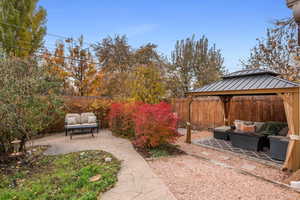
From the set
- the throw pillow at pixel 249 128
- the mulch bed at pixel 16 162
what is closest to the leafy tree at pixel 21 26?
the mulch bed at pixel 16 162

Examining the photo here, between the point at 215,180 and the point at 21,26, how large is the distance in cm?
1345

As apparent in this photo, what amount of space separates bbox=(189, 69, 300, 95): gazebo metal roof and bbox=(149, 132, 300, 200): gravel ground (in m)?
2.13

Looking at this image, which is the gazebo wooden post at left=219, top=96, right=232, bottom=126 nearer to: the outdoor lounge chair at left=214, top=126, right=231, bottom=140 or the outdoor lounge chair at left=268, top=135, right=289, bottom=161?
the outdoor lounge chair at left=214, top=126, right=231, bottom=140

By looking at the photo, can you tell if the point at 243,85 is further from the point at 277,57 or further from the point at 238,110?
the point at 277,57

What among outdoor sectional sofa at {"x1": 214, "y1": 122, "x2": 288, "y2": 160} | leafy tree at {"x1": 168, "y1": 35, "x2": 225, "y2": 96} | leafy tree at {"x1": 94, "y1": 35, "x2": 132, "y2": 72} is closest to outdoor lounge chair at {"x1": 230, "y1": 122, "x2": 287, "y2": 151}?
outdoor sectional sofa at {"x1": 214, "y1": 122, "x2": 288, "y2": 160}

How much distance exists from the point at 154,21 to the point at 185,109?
19.7ft

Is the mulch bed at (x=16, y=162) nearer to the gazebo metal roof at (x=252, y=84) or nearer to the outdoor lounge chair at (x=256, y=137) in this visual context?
the gazebo metal roof at (x=252, y=84)

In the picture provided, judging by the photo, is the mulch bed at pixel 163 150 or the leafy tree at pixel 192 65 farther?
the leafy tree at pixel 192 65

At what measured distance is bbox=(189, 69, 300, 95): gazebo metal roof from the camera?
4198 mm

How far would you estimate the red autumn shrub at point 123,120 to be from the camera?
6613mm

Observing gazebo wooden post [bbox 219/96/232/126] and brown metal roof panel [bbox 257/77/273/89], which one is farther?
gazebo wooden post [bbox 219/96/232/126]

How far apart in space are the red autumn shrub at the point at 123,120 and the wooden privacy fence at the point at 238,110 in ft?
15.9

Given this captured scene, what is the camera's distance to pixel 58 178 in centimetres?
346

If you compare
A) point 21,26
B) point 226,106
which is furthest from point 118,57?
point 226,106
